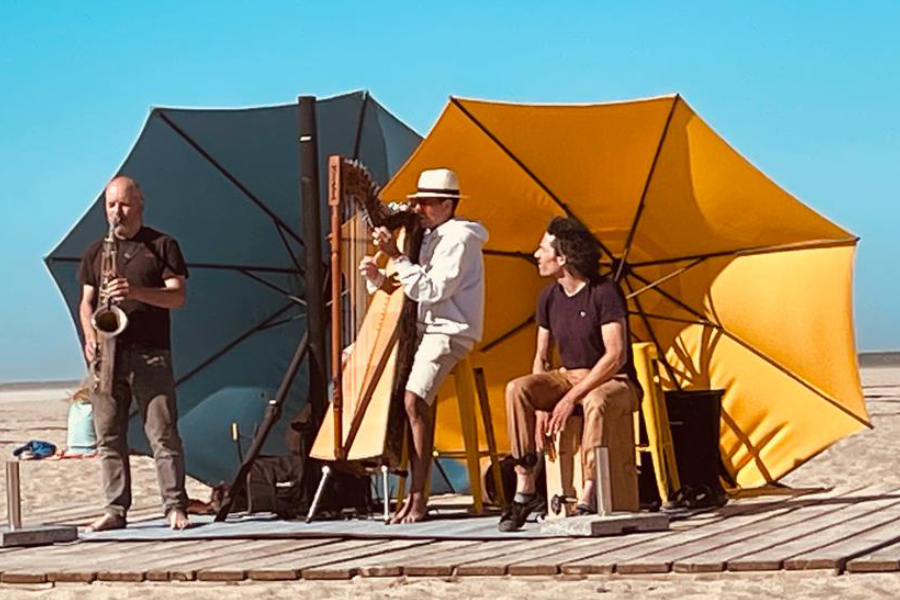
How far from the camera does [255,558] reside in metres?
6.79

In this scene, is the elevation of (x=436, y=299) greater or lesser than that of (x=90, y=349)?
greater

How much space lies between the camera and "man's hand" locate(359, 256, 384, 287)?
25.1 ft

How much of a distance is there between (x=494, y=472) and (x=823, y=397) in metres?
1.68

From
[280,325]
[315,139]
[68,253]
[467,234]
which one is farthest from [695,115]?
[68,253]

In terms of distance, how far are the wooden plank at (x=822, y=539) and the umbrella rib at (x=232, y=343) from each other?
10.9ft

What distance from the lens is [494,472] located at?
28.7 ft

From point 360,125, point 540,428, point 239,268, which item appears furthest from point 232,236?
point 540,428

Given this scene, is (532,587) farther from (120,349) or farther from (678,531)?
→ (120,349)

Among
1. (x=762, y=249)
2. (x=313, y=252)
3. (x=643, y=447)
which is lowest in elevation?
(x=643, y=447)

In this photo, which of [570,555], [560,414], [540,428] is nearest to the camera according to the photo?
[570,555]

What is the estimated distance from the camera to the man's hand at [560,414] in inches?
300

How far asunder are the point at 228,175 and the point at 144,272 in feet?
5.09

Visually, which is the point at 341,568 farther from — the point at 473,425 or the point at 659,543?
the point at 473,425

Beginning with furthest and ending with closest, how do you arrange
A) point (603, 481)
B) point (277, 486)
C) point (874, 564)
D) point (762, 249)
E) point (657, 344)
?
1. point (657, 344)
2. point (762, 249)
3. point (277, 486)
4. point (603, 481)
5. point (874, 564)
